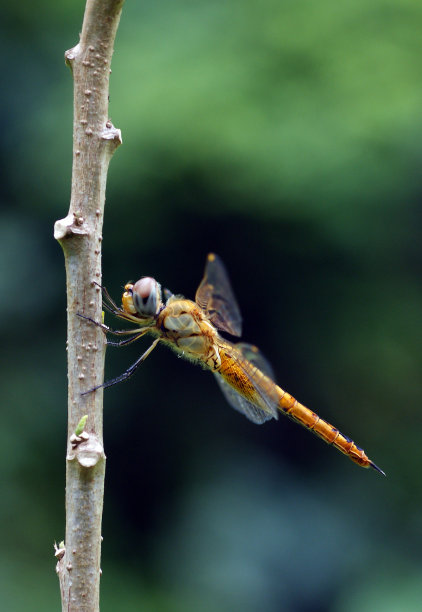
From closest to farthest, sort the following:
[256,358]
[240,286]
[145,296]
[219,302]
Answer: [145,296]
[256,358]
[219,302]
[240,286]

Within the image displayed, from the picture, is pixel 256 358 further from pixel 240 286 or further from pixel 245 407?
pixel 240 286

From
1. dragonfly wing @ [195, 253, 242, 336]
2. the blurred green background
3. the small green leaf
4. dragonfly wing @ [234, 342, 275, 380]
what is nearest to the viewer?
the small green leaf

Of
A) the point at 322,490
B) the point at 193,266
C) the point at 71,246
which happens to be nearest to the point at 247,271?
the point at 193,266

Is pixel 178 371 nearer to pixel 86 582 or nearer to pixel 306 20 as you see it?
pixel 306 20

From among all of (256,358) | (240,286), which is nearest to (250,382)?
(256,358)

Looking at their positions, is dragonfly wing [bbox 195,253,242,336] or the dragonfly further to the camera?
dragonfly wing [bbox 195,253,242,336]

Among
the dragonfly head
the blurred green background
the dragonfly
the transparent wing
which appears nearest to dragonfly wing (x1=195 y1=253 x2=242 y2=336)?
the dragonfly

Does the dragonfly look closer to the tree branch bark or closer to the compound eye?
the compound eye
